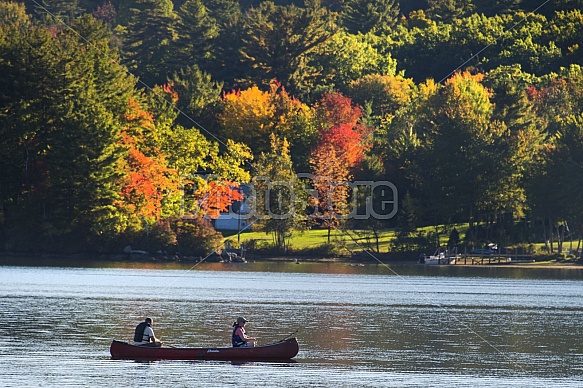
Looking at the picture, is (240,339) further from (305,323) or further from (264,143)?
(264,143)

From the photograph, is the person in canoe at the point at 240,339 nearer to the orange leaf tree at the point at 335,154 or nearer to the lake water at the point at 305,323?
the lake water at the point at 305,323

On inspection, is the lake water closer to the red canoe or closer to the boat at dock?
the red canoe

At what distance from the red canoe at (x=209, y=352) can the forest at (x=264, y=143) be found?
61164mm

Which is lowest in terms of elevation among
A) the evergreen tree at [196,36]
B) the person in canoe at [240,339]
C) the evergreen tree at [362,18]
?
the person in canoe at [240,339]

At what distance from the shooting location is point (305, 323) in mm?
59562

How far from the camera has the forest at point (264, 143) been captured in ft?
345

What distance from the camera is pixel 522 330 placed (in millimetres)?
59156

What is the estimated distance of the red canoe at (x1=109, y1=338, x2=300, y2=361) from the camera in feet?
143

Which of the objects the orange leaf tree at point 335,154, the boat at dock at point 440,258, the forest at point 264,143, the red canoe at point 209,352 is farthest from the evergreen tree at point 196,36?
the red canoe at point 209,352

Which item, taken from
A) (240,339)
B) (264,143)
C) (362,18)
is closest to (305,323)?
(240,339)

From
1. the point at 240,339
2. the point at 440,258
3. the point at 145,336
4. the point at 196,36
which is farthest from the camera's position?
the point at 196,36

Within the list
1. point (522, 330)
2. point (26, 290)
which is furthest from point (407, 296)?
point (26, 290)

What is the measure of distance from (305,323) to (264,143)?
72460 millimetres

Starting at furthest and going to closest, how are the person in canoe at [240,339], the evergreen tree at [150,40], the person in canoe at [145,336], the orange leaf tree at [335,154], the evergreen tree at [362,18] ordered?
the evergreen tree at [362,18] → the evergreen tree at [150,40] → the orange leaf tree at [335,154] → the person in canoe at [240,339] → the person in canoe at [145,336]
